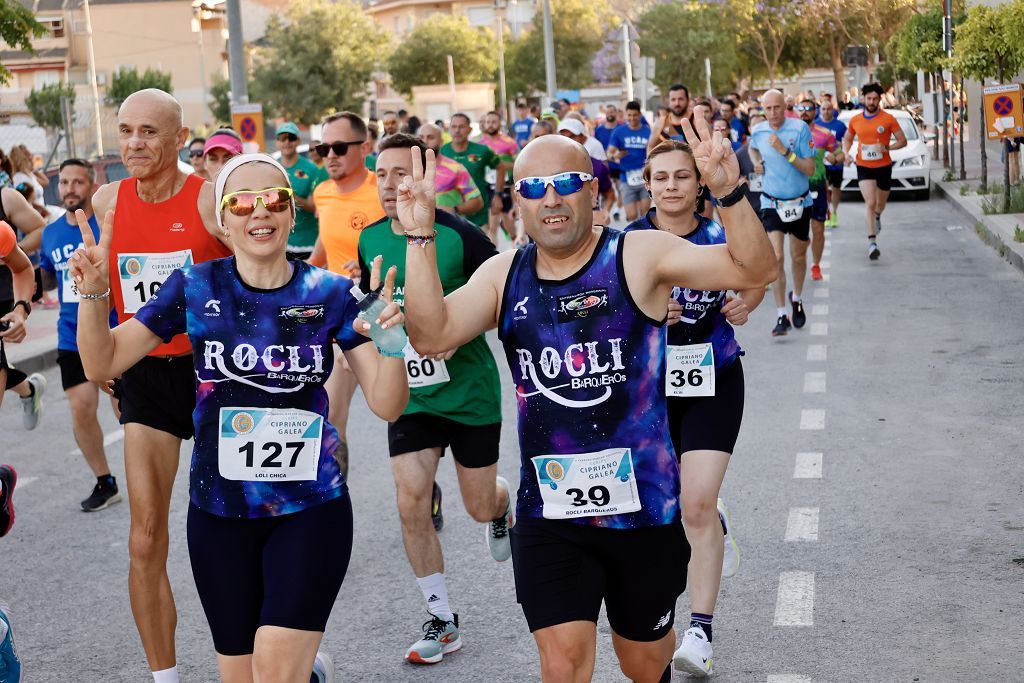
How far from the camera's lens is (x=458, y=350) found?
5879 mm

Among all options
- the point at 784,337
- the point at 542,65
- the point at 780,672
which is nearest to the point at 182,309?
the point at 780,672

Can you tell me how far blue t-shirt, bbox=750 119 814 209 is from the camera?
1295 cm

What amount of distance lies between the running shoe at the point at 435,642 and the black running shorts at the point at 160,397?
3.90 feet

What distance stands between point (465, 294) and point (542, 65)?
87.4 meters

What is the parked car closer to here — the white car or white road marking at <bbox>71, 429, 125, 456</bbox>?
white road marking at <bbox>71, 429, 125, 456</bbox>

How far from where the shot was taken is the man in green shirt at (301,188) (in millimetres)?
11422

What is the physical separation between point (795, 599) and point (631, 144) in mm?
14556

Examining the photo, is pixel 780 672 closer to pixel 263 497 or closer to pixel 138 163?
pixel 263 497

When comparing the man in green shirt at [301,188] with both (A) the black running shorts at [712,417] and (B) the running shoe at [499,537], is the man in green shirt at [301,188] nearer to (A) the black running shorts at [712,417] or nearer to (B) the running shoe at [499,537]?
(B) the running shoe at [499,537]

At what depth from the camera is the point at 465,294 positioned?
3.98 meters

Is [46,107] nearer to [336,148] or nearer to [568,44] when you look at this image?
[336,148]

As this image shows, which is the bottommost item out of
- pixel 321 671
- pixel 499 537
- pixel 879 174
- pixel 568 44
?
pixel 499 537

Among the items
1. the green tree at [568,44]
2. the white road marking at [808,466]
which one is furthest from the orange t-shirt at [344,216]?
the green tree at [568,44]

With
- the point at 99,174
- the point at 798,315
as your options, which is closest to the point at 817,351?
the point at 798,315
